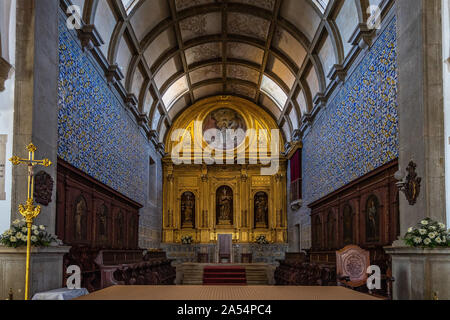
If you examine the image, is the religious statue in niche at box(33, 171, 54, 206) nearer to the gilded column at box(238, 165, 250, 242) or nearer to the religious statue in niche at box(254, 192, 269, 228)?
the gilded column at box(238, 165, 250, 242)

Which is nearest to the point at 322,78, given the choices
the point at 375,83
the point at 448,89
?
the point at 375,83

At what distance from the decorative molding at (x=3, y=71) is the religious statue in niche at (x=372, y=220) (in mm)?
9005

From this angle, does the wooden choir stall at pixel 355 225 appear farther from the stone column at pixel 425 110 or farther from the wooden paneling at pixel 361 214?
the stone column at pixel 425 110

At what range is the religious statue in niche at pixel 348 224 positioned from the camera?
48.0 feet

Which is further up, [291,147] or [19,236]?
[291,147]

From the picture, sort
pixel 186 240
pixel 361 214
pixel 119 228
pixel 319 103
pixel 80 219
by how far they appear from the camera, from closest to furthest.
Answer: pixel 80 219 → pixel 361 214 → pixel 119 228 → pixel 319 103 → pixel 186 240

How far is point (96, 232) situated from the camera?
14219 millimetres

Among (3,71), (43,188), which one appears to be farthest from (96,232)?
(3,71)

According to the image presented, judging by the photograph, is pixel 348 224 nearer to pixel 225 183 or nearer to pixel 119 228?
pixel 119 228

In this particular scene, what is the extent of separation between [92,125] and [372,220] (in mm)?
8132

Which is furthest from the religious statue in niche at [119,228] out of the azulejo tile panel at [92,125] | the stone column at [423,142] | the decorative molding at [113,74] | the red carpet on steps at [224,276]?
the stone column at [423,142]

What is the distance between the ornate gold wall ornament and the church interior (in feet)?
0.12

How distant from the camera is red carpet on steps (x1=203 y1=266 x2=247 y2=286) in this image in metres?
20.9

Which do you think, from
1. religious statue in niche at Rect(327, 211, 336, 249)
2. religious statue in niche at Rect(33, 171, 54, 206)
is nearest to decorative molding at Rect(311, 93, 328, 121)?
religious statue in niche at Rect(327, 211, 336, 249)
